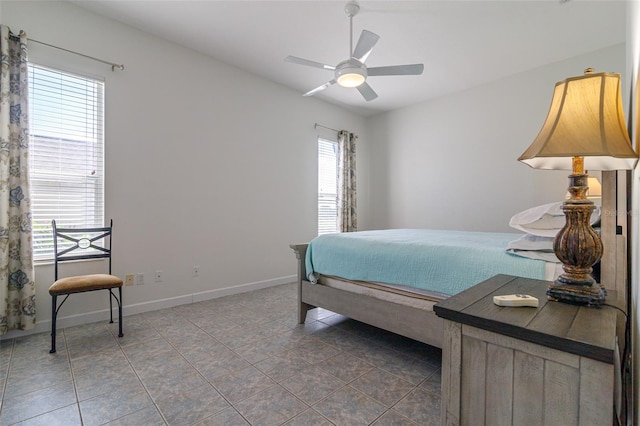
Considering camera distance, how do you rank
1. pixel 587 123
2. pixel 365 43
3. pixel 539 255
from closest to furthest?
pixel 587 123
pixel 539 255
pixel 365 43

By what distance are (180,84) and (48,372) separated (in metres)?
2.81

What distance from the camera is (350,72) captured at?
93.2 inches

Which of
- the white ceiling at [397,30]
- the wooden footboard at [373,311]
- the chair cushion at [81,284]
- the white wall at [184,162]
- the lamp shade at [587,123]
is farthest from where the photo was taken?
the white wall at [184,162]

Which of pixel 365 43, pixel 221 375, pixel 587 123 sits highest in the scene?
pixel 365 43

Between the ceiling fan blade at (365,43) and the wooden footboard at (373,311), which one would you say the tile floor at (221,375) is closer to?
the wooden footboard at (373,311)

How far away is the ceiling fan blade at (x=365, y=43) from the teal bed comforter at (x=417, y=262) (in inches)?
60.0

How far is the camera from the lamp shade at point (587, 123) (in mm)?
873

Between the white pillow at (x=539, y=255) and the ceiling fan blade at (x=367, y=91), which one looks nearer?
the white pillow at (x=539, y=255)

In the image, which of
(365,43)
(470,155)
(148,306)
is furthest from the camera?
(470,155)

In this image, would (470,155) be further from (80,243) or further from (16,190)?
(16,190)

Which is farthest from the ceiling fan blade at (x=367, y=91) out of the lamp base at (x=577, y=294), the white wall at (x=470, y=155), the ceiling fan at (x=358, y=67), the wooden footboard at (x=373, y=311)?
the lamp base at (x=577, y=294)

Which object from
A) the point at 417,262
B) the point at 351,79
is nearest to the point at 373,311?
the point at 417,262

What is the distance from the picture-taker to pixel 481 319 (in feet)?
2.85

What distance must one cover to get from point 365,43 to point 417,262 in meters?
1.72
